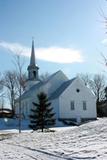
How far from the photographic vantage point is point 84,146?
568 inches

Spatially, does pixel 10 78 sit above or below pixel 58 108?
above

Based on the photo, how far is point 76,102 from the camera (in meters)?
57.0

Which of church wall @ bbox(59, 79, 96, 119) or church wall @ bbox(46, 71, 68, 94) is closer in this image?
church wall @ bbox(59, 79, 96, 119)

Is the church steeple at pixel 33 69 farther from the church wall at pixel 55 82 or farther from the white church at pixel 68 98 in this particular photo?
the church wall at pixel 55 82

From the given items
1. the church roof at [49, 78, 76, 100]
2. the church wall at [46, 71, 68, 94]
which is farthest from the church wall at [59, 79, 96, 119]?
the church wall at [46, 71, 68, 94]

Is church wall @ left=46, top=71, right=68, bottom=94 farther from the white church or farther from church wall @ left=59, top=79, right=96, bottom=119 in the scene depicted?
church wall @ left=59, top=79, right=96, bottom=119

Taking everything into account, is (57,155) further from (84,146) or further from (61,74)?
(61,74)

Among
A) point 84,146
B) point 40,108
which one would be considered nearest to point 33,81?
point 40,108

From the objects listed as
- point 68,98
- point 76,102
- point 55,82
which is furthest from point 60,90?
point 55,82

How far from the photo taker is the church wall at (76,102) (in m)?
55.6

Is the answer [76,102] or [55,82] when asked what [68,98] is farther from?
[55,82]

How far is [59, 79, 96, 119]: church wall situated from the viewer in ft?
182

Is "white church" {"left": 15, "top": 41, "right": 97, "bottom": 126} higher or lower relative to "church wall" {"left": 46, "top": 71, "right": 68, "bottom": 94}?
lower

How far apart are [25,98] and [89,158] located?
180 ft
